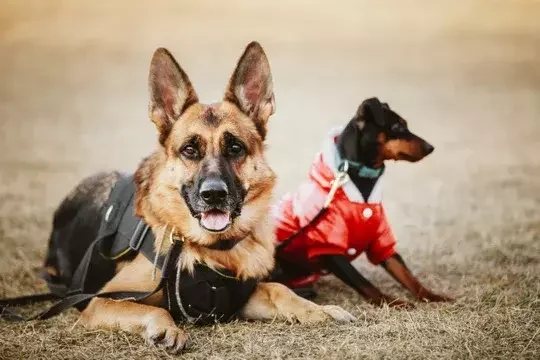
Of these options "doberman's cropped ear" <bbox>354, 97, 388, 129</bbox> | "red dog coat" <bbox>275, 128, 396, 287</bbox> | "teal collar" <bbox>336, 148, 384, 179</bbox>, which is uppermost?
"doberman's cropped ear" <bbox>354, 97, 388, 129</bbox>

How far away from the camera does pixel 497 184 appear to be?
612cm

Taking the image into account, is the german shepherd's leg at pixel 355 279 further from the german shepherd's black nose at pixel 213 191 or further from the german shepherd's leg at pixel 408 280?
the german shepherd's black nose at pixel 213 191

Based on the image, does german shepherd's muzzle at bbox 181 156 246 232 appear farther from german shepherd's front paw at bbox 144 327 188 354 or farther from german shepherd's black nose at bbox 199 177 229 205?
german shepherd's front paw at bbox 144 327 188 354

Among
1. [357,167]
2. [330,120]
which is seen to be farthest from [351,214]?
[330,120]

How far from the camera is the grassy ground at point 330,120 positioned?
10.1 ft

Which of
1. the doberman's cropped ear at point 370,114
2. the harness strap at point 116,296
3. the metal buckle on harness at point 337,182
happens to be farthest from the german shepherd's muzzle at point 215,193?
the doberman's cropped ear at point 370,114

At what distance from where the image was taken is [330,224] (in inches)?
146

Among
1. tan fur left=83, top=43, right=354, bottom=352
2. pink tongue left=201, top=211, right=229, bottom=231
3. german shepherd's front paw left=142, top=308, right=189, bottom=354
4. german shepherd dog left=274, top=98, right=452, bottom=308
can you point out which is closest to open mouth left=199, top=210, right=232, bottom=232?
pink tongue left=201, top=211, right=229, bottom=231

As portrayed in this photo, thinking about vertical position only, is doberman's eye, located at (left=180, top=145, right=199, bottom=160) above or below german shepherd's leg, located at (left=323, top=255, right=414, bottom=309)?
above

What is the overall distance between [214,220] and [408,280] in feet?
4.52

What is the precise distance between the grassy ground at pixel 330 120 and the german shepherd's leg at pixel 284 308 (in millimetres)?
84

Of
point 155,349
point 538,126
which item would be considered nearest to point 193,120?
point 155,349

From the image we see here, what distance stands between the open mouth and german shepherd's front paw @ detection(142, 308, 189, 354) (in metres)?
0.46

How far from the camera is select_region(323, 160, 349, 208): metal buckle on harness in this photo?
147 inches
